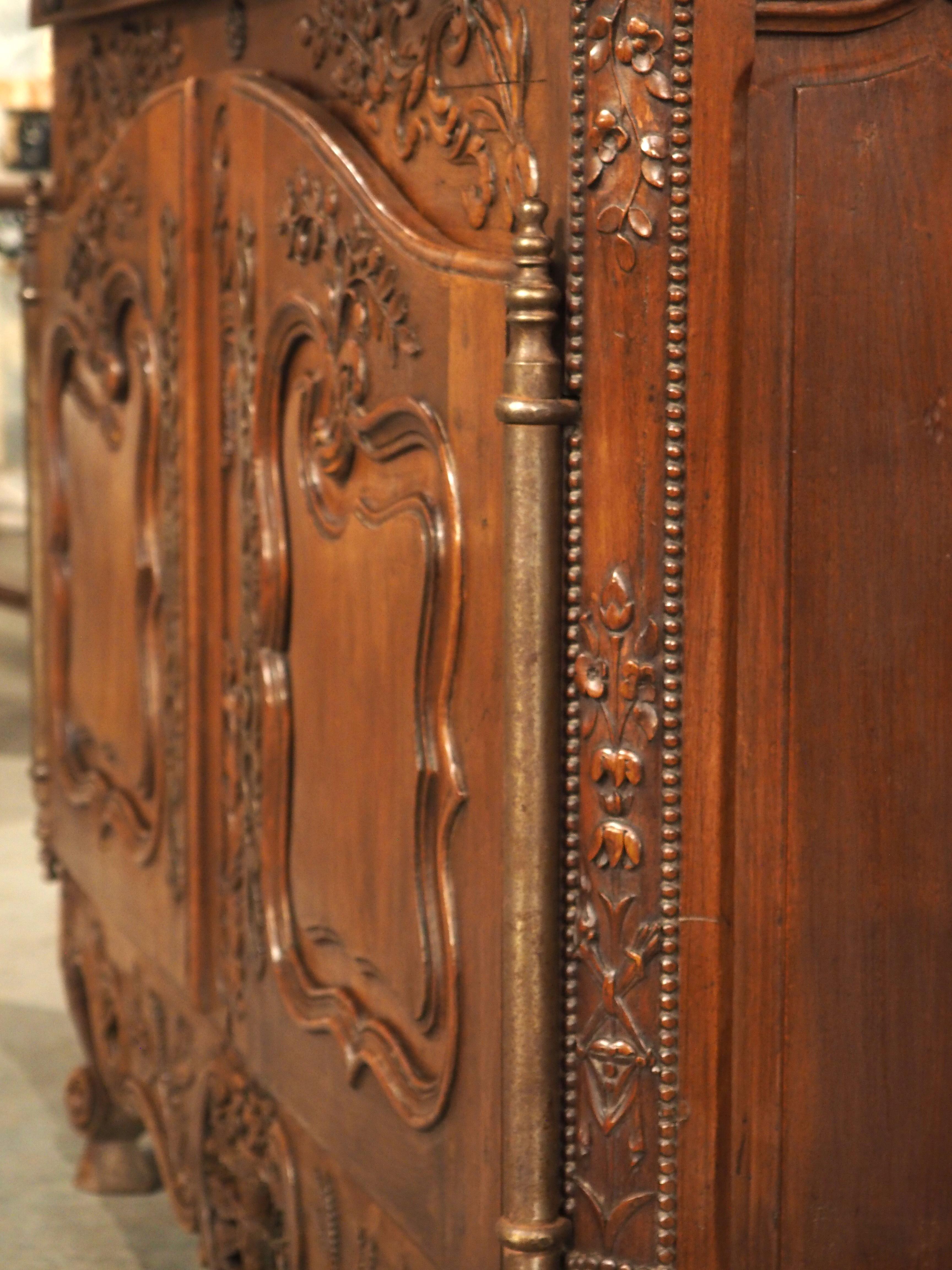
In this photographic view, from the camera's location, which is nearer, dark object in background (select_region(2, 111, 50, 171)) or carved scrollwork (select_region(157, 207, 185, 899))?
carved scrollwork (select_region(157, 207, 185, 899))

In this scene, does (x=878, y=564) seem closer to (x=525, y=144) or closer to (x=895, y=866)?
(x=895, y=866)

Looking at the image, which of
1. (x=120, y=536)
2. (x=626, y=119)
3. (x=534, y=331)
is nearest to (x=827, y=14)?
(x=626, y=119)

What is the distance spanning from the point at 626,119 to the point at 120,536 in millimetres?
1450

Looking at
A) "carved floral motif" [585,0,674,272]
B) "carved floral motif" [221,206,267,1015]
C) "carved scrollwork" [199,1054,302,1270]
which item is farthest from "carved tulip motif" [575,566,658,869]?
"carved scrollwork" [199,1054,302,1270]

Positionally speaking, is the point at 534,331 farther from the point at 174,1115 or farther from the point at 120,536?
the point at 174,1115

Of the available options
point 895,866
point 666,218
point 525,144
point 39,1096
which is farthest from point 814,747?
point 39,1096

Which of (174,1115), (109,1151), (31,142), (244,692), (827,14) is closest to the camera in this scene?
(827,14)

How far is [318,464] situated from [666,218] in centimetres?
66

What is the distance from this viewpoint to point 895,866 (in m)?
1.52

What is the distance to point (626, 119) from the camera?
1.43m

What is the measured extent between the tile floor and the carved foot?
0.08 ft

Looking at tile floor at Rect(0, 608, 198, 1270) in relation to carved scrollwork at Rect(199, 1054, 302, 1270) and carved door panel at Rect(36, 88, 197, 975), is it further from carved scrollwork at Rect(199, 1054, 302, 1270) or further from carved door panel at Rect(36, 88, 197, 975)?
carved door panel at Rect(36, 88, 197, 975)

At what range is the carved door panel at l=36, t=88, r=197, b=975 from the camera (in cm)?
244

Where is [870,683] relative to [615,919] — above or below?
above
